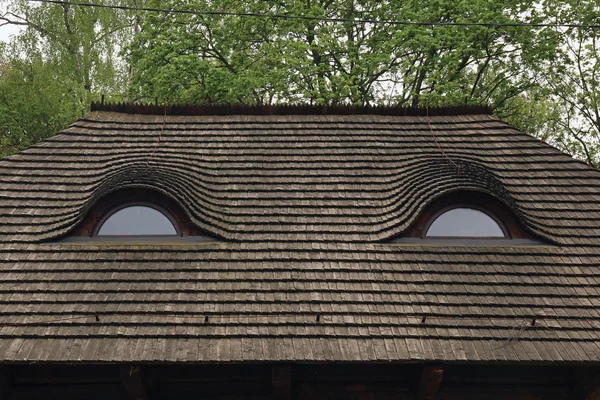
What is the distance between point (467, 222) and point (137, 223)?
11.9 ft

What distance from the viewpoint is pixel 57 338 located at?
438 cm

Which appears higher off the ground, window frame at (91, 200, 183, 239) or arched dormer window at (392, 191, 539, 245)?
arched dormer window at (392, 191, 539, 245)
